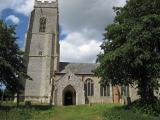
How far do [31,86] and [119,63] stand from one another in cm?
3073

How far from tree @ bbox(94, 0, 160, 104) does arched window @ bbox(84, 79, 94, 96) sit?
79.4 feet

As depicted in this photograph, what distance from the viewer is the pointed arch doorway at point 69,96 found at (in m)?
57.4

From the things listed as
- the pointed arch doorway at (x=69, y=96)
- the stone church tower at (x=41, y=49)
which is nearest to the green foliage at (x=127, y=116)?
the pointed arch doorway at (x=69, y=96)

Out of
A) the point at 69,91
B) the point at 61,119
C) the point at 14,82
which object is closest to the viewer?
the point at 61,119

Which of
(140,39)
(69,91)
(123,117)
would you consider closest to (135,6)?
(140,39)

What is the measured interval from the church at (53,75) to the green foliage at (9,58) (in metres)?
15.6

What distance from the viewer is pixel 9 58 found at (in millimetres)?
40156

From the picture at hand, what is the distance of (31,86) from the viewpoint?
61000 mm

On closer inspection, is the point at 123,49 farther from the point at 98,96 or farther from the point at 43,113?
the point at 98,96

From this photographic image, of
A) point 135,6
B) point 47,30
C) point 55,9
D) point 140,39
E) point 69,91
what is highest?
point 55,9

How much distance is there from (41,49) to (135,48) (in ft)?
116

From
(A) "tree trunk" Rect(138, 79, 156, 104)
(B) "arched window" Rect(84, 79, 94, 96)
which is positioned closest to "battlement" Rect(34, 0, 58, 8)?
(B) "arched window" Rect(84, 79, 94, 96)

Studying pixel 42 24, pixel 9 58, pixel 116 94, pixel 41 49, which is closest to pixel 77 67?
pixel 41 49

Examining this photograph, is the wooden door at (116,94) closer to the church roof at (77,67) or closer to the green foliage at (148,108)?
the church roof at (77,67)
